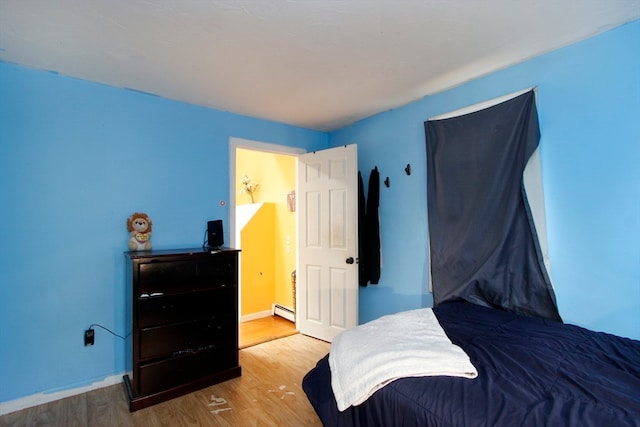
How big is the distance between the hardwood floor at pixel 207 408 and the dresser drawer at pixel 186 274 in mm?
787

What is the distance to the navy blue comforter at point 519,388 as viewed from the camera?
3.14ft

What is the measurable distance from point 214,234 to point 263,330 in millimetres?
1511

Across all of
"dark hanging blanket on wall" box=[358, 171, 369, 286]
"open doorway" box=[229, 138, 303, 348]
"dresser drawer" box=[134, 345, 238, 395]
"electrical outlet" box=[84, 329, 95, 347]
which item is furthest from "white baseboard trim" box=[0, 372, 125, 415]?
"dark hanging blanket on wall" box=[358, 171, 369, 286]

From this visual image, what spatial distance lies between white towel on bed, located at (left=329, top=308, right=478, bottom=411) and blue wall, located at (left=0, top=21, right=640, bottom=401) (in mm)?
1162

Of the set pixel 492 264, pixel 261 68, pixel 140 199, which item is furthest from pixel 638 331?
pixel 140 199

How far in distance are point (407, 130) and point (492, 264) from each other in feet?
4.64

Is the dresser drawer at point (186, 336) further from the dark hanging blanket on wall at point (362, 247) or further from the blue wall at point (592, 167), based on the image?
the blue wall at point (592, 167)

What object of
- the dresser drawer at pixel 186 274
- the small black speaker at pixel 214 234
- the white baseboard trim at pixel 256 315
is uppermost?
the small black speaker at pixel 214 234

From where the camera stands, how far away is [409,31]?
1.78 metres

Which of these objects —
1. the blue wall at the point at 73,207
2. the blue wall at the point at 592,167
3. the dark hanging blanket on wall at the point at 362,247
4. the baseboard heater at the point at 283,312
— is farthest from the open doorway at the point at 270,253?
the blue wall at the point at 592,167

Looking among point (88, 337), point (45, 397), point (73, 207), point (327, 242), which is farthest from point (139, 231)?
point (327, 242)

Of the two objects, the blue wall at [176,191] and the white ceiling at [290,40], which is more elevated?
the white ceiling at [290,40]

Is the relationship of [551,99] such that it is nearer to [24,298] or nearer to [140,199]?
[140,199]

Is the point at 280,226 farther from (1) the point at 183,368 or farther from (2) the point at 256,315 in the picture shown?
(1) the point at 183,368
